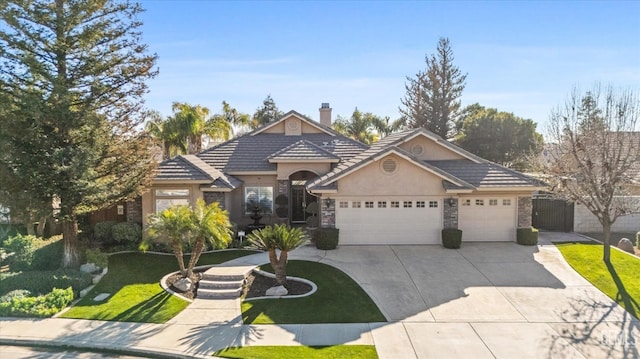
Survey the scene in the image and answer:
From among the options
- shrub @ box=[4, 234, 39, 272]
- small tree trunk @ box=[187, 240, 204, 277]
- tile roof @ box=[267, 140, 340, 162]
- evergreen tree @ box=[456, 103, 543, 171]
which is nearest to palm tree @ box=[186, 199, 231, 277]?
small tree trunk @ box=[187, 240, 204, 277]

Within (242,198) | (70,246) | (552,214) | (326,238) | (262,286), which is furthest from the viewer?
(242,198)

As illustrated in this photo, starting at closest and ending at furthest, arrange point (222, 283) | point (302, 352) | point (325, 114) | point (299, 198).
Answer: point (302, 352) → point (222, 283) → point (299, 198) → point (325, 114)

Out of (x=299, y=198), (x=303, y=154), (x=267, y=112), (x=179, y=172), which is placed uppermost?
(x=267, y=112)

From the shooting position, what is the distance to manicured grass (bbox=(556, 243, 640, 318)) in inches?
504

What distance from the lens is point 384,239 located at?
18.5 m

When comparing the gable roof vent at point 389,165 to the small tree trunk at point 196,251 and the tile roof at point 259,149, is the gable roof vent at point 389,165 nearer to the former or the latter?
the tile roof at point 259,149

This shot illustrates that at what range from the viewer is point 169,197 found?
18234 millimetres

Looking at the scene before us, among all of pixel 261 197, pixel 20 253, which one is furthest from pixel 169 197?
pixel 20 253

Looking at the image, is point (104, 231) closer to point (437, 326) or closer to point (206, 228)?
point (206, 228)

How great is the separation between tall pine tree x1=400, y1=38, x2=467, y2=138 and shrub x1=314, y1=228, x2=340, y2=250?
104 ft

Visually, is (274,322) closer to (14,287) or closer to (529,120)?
(14,287)

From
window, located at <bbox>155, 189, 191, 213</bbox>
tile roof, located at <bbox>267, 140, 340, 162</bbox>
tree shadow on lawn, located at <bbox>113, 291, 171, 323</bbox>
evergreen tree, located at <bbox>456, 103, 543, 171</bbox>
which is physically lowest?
tree shadow on lawn, located at <bbox>113, 291, 171, 323</bbox>

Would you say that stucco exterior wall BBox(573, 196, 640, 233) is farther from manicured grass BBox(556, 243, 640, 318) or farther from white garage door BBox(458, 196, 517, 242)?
white garage door BBox(458, 196, 517, 242)

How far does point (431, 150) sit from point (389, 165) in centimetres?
405
